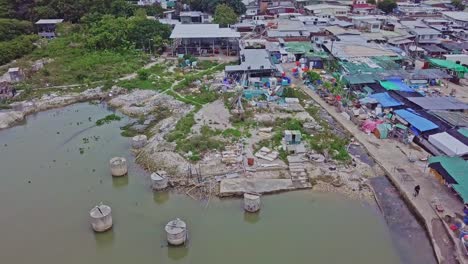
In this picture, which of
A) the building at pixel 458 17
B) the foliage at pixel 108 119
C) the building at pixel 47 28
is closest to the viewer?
the foliage at pixel 108 119

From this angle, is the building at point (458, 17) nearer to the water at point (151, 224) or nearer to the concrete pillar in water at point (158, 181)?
the water at point (151, 224)

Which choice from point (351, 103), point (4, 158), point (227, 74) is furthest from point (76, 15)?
point (351, 103)

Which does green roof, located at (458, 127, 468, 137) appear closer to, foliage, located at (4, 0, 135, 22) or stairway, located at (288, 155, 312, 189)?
stairway, located at (288, 155, 312, 189)

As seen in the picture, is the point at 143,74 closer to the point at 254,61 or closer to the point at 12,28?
the point at 254,61

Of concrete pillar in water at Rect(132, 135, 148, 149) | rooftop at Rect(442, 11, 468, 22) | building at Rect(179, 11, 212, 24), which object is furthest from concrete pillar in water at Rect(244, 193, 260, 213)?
rooftop at Rect(442, 11, 468, 22)

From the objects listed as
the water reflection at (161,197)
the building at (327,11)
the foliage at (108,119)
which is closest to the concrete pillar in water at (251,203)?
the water reflection at (161,197)
